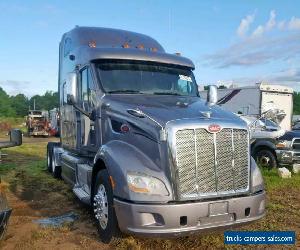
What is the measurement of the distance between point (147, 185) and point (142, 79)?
7.60 ft

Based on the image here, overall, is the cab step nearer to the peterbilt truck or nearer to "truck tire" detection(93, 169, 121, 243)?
the peterbilt truck

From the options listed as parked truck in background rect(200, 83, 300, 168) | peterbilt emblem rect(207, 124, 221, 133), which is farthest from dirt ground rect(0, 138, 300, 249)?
parked truck in background rect(200, 83, 300, 168)

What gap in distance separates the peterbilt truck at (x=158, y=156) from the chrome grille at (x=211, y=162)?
12 mm

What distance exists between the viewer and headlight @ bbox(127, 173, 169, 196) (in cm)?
477

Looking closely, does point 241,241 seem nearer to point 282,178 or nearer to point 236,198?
point 236,198

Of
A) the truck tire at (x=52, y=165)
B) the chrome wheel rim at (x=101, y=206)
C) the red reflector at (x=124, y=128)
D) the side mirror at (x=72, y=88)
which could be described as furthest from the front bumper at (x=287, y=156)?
the chrome wheel rim at (x=101, y=206)

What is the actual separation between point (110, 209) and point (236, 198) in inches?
62.5

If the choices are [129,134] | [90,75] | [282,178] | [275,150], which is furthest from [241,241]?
[275,150]

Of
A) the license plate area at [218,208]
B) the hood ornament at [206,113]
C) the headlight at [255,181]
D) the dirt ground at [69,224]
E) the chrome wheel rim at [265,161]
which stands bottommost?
the dirt ground at [69,224]

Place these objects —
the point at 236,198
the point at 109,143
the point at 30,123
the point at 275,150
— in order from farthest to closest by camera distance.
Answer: the point at 30,123 → the point at 275,150 → the point at 109,143 → the point at 236,198

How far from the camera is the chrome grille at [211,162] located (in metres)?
4.86

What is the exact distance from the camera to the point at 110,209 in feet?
17.2

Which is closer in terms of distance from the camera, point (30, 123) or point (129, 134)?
point (129, 134)

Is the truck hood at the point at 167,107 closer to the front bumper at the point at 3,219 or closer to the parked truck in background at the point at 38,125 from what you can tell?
the front bumper at the point at 3,219
